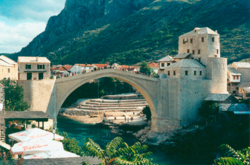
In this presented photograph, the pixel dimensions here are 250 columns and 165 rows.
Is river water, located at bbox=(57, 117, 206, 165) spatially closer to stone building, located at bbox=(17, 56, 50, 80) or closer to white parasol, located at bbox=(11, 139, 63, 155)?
stone building, located at bbox=(17, 56, 50, 80)

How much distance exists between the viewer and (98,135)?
43469 millimetres

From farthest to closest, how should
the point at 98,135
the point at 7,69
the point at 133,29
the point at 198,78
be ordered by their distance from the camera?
the point at 133,29 < the point at 98,135 < the point at 198,78 < the point at 7,69

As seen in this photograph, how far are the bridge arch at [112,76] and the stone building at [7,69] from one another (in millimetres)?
4757

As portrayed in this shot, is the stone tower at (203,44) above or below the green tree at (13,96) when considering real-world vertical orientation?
above

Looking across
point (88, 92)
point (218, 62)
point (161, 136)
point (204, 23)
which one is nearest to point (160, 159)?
point (161, 136)

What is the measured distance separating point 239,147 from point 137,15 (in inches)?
3215

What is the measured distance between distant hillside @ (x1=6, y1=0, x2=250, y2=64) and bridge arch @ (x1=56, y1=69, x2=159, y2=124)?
3127cm

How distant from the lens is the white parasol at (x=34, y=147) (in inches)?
619

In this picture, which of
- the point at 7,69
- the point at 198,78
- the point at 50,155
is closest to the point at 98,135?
the point at 198,78

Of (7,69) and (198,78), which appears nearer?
(7,69)

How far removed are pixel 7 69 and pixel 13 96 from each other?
3.70 metres

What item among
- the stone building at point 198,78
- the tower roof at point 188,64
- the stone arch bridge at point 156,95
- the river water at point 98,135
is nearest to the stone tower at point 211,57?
the stone building at point 198,78

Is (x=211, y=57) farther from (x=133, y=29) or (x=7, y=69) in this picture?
(x=133, y=29)

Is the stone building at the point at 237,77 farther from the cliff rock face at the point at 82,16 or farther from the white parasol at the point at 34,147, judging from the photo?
the cliff rock face at the point at 82,16
